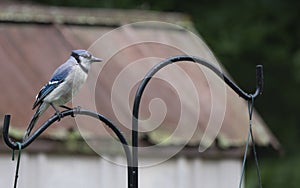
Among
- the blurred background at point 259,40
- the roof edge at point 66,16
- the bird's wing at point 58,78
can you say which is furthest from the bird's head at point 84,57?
the blurred background at point 259,40

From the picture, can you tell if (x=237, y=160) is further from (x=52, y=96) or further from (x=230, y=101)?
(x=52, y=96)

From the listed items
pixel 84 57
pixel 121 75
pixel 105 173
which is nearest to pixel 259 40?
pixel 121 75

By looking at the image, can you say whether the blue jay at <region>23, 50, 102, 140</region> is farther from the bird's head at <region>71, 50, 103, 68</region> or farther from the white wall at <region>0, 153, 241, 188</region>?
the white wall at <region>0, 153, 241, 188</region>

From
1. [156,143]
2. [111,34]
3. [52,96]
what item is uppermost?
[111,34]

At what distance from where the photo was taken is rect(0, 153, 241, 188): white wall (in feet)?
21.9

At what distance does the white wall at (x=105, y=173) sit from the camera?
666cm

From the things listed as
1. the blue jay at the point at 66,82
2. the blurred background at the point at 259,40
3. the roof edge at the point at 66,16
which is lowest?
the blue jay at the point at 66,82

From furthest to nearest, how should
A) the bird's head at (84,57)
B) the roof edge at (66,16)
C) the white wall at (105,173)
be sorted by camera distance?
the roof edge at (66,16), the white wall at (105,173), the bird's head at (84,57)

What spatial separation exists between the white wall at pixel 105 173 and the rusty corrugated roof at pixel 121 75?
0.71 feet

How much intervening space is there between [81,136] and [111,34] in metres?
1.39

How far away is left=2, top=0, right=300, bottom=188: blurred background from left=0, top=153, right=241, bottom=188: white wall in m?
4.01

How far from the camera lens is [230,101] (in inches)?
306

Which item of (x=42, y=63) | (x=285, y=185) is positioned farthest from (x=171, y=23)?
(x=285, y=185)

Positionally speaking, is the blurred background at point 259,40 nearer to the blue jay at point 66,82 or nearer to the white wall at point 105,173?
the white wall at point 105,173
